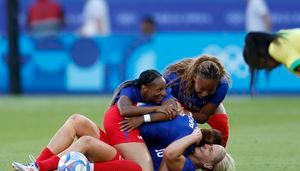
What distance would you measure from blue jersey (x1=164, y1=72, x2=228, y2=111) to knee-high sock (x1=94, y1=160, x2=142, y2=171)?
4.77ft

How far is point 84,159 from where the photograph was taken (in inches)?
357

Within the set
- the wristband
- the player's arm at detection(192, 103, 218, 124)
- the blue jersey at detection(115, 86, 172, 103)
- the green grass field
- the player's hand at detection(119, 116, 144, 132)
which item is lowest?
the green grass field

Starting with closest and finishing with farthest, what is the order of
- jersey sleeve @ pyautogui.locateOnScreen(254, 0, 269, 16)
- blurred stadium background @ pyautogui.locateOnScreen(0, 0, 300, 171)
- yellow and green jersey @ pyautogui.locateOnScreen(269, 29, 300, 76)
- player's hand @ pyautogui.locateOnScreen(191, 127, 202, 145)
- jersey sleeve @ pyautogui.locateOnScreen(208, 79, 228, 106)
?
yellow and green jersey @ pyautogui.locateOnScreen(269, 29, 300, 76) → player's hand @ pyautogui.locateOnScreen(191, 127, 202, 145) → jersey sleeve @ pyautogui.locateOnScreen(208, 79, 228, 106) → blurred stadium background @ pyautogui.locateOnScreen(0, 0, 300, 171) → jersey sleeve @ pyautogui.locateOnScreen(254, 0, 269, 16)

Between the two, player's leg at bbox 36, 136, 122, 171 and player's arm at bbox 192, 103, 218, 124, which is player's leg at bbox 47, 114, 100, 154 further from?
player's arm at bbox 192, 103, 218, 124

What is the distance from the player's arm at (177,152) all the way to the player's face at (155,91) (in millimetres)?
557

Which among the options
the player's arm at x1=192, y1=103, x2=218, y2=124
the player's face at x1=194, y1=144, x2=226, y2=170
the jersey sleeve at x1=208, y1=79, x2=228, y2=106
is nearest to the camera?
the player's face at x1=194, y1=144, x2=226, y2=170

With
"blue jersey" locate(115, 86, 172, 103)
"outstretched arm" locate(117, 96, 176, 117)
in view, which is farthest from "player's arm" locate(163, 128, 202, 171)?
"blue jersey" locate(115, 86, 172, 103)

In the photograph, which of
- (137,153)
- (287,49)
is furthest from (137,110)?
(287,49)

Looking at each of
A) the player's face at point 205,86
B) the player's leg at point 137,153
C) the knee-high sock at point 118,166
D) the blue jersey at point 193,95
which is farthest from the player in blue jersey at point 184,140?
the blue jersey at point 193,95

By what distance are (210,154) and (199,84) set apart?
0.86 metres

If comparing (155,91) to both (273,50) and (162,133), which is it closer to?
(162,133)

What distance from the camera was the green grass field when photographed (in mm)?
11273

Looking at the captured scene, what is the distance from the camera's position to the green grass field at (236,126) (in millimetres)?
11273

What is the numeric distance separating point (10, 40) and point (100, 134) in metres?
12.5
